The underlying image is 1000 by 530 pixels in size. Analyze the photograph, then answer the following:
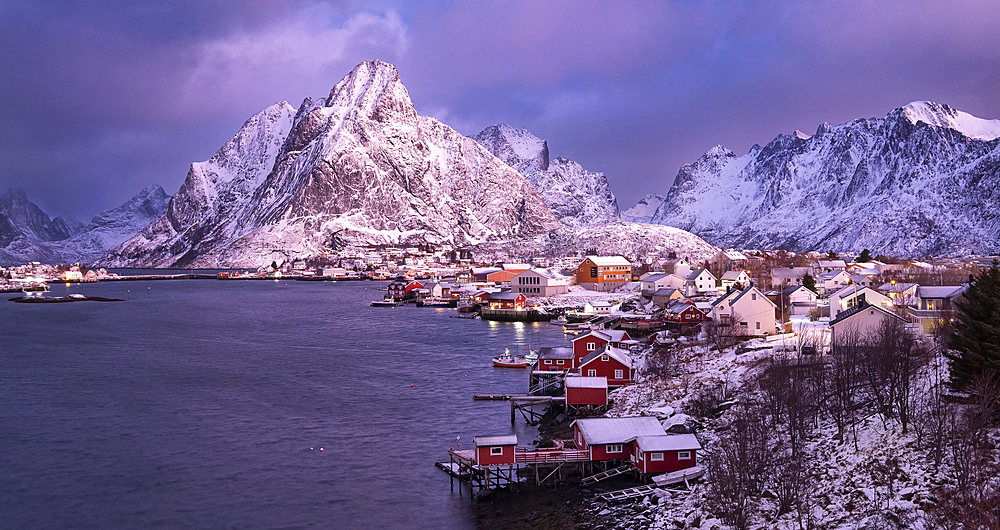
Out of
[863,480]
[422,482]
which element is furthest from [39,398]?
[863,480]

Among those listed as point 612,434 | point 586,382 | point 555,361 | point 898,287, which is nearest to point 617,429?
point 612,434

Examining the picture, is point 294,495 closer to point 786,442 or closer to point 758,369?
point 786,442

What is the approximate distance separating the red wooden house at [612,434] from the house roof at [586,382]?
648 centimetres

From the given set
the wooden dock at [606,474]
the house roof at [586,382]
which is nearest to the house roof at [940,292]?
the house roof at [586,382]

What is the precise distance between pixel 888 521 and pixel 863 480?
2.60 metres

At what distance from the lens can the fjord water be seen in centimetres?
2562

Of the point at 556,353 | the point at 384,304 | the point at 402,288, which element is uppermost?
the point at 402,288

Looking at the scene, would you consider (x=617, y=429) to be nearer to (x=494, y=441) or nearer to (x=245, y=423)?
(x=494, y=441)

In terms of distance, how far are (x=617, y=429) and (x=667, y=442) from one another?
2513 mm

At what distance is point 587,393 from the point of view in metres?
35.3

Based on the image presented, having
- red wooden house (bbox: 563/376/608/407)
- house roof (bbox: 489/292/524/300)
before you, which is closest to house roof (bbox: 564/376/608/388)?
red wooden house (bbox: 563/376/608/407)

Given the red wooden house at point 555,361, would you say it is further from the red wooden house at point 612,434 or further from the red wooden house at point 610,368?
the red wooden house at point 612,434

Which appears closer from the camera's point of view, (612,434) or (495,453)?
(495,453)

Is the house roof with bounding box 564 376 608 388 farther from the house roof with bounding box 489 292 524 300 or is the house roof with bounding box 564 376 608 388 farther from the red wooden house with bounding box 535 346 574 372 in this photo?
the house roof with bounding box 489 292 524 300
